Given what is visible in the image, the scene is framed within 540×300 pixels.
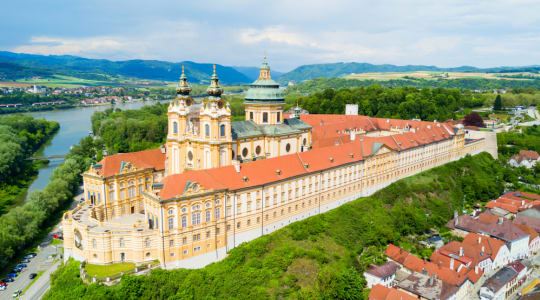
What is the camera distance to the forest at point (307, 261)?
3788 cm

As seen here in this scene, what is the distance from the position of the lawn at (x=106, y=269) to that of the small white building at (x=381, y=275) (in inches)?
990

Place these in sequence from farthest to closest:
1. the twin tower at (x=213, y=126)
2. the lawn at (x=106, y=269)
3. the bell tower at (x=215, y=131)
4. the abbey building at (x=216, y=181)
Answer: the twin tower at (x=213, y=126)
the bell tower at (x=215, y=131)
the abbey building at (x=216, y=181)
the lawn at (x=106, y=269)

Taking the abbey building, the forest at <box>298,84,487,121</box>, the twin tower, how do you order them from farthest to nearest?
the forest at <box>298,84,487,121</box>
the twin tower
the abbey building

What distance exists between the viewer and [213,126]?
49.1m

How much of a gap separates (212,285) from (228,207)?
325 inches

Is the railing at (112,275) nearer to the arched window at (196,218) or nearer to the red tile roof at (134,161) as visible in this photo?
the arched window at (196,218)

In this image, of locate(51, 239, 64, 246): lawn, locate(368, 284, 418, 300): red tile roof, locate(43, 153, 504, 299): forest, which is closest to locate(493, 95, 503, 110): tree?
locate(43, 153, 504, 299): forest

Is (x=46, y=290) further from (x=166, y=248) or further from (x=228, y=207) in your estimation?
(x=228, y=207)

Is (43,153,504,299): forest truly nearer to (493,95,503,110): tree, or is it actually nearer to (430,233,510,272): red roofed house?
(430,233,510,272): red roofed house

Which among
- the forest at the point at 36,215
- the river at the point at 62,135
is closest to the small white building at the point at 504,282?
the forest at the point at 36,215

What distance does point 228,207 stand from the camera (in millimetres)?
43031

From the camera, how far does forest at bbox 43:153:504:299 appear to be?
37875 millimetres

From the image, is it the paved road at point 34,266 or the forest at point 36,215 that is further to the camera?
the forest at point 36,215

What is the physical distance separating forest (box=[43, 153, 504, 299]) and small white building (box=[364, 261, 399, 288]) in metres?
1.07
